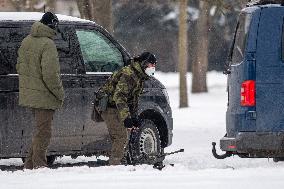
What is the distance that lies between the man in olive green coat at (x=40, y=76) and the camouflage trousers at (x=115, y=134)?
615 mm

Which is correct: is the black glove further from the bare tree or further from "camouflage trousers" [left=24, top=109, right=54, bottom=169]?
the bare tree

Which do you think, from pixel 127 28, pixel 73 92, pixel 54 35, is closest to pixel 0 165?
pixel 73 92

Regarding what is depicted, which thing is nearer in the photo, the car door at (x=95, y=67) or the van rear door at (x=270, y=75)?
the van rear door at (x=270, y=75)

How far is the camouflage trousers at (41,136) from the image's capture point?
1094cm

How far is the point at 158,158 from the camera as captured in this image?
12.3 metres

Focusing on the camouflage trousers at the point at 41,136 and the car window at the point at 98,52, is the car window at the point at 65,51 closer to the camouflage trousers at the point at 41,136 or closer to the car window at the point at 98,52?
the car window at the point at 98,52

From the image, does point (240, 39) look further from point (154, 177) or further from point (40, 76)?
point (154, 177)

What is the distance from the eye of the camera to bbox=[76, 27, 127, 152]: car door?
469 inches

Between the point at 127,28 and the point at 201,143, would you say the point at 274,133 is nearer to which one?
the point at 201,143

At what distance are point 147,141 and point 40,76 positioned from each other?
2.14 meters

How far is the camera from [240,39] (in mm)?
11031

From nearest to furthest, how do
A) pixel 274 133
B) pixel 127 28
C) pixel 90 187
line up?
pixel 90 187 < pixel 274 133 < pixel 127 28

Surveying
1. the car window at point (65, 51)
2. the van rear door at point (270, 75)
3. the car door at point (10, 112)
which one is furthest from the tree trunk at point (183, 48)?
the van rear door at point (270, 75)

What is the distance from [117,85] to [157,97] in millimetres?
1728
